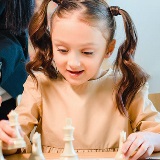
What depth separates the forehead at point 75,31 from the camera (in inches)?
39.9

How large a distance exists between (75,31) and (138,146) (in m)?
0.33

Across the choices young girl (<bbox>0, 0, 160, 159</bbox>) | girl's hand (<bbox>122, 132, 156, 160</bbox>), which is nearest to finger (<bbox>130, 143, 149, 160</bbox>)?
girl's hand (<bbox>122, 132, 156, 160</bbox>)

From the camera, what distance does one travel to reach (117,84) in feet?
4.00

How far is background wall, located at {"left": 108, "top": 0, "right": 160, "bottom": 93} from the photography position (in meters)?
2.49

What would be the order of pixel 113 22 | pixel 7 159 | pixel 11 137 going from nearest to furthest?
1. pixel 11 137
2. pixel 7 159
3. pixel 113 22

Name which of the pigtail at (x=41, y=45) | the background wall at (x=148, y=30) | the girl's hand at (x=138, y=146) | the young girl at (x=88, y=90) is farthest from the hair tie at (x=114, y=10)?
the background wall at (x=148, y=30)

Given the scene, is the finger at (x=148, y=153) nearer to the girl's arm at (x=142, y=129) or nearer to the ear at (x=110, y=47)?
the girl's arm at (x=142, y=129)

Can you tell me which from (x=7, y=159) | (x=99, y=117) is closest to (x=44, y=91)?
(x=99, y=117)

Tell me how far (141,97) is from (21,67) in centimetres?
48

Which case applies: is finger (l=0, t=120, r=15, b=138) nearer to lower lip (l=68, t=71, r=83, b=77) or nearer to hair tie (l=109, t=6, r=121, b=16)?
lower lip (l=68, t=71, r=83, b=77)

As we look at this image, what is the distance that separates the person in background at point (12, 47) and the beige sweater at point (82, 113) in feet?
0.47

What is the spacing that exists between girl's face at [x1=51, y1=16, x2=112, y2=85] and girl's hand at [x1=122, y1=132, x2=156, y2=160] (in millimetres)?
223

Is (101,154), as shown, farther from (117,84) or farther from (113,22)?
(113,22)

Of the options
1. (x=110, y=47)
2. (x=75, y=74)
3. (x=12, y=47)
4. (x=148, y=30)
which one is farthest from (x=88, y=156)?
(x=148, y=30)
